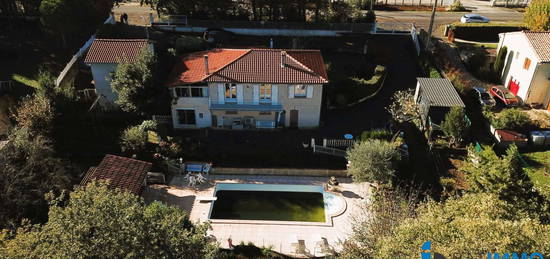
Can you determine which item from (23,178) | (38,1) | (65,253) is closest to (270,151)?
(23,178)

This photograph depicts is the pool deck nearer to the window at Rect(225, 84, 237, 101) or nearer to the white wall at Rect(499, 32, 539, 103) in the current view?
the window at Rect(225, 84, 237, 101)

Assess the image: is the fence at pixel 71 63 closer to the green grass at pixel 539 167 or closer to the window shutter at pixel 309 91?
the window shutter at pixel 309 91

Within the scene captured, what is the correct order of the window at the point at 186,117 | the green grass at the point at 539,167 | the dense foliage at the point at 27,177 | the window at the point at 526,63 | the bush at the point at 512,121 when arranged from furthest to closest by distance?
the window at the point at 526,63, the window at the point at 186,117, the bush at the point at 512,121, the green grass at the point at 539,167, the dense foliage at the point at 27,177

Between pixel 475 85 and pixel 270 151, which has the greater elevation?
pixel 475 85

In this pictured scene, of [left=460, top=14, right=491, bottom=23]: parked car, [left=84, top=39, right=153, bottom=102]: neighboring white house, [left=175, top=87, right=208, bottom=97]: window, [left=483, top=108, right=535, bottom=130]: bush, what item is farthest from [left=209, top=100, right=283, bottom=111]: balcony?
[left=460, top=14, right=491, bottom=23]: parked car

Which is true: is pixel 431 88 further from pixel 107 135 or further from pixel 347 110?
pixel 107 135

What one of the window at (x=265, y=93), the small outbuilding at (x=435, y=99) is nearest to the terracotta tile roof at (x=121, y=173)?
the window at (x=265, y=93)
